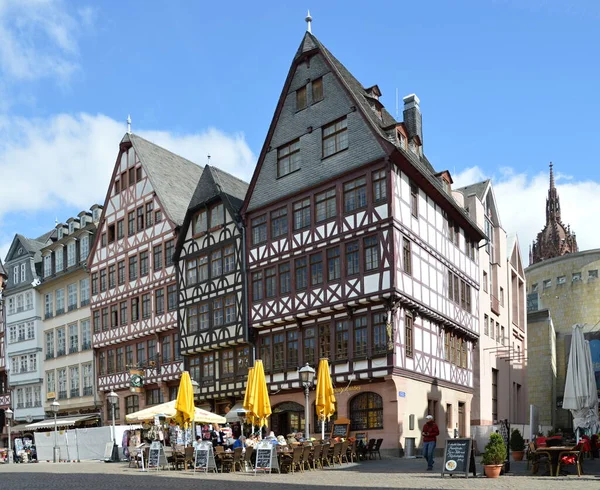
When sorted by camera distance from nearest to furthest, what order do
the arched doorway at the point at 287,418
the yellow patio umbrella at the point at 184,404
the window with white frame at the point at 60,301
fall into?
the yellow patio umbrella at the point at 184,404, the arched doorway at the point at 287,418, the window with white frame at the point at 60,301

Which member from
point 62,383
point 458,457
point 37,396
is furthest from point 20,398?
point 458,457

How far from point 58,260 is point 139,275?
36.6ft

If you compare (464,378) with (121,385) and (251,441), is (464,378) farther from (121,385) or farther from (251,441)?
(121,385)

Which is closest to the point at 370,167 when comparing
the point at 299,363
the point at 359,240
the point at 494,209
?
the point at 359,240

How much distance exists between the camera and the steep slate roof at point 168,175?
43.3 metres

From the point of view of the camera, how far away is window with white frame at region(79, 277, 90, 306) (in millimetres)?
49031

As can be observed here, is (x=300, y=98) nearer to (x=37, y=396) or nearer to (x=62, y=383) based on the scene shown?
(x=62, y=383)

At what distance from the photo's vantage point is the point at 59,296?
52344mm

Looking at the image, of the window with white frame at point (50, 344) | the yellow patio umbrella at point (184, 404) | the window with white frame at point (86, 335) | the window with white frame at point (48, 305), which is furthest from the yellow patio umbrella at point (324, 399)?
the window with white frame at point (48, 305)

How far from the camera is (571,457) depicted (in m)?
20.3

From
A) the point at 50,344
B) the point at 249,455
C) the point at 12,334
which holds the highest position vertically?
the point at 12,334

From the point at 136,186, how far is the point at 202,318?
956 centimetres

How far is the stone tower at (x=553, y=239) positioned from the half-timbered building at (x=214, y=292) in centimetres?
8174

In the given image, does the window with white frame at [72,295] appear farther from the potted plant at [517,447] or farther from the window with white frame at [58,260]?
the potted plant at [517,447]
